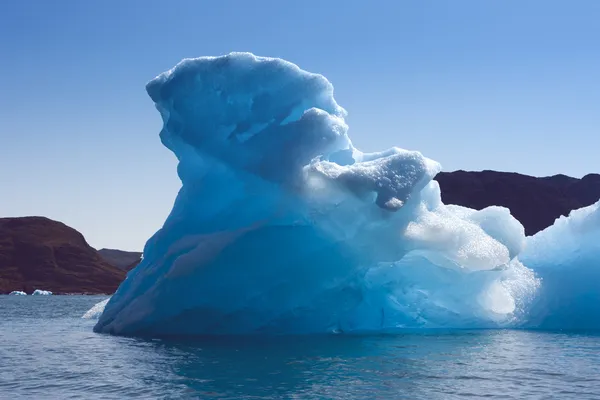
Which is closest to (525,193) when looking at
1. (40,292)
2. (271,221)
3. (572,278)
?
(572,278)

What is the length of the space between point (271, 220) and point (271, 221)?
0.04 metres

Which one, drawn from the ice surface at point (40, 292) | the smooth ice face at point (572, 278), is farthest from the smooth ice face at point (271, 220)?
the ice surface at point (40, 292)

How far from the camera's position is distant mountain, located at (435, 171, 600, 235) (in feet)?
271

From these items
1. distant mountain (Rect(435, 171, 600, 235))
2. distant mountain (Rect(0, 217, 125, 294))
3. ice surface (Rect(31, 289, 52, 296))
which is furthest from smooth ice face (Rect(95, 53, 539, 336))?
distant mountain (Rect(0, 217, 125, 294))

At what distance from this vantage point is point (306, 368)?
39.4ft

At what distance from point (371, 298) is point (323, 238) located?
3201mm

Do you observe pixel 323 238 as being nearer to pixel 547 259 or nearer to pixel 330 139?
pixel 330 139

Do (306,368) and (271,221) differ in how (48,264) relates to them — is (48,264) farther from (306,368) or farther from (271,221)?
(306,368)

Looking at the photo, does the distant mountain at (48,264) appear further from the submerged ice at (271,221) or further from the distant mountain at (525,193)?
the submerged ice at (271,221)

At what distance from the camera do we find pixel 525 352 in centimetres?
1452

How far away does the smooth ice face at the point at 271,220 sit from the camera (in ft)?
56.7

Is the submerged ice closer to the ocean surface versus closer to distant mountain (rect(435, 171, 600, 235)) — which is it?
the ocean surface

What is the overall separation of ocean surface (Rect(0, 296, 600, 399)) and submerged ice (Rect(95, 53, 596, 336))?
1.33 metres

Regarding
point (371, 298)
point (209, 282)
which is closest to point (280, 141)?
point (209, 282)
